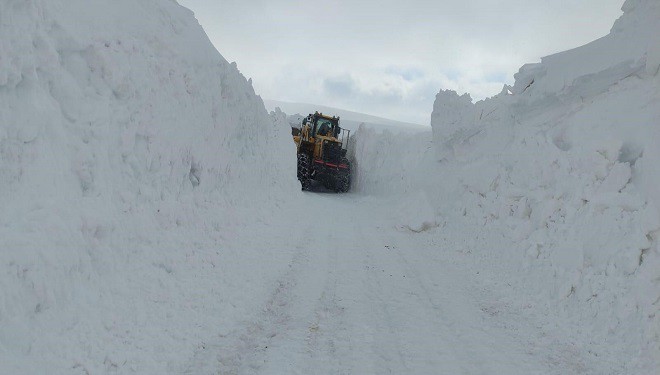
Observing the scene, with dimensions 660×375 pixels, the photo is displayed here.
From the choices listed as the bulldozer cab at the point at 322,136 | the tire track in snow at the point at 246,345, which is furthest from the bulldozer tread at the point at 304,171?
the tire track in snow at the point at 246,345

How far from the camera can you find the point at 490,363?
15.8 ft

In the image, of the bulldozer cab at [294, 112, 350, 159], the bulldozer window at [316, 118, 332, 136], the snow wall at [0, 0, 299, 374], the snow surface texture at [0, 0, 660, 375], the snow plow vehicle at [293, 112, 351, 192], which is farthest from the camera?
the bulldozer window at [316, 118, 332, 136]

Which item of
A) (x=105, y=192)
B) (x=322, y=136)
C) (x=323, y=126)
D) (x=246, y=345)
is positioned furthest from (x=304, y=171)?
(x=246, y=345)

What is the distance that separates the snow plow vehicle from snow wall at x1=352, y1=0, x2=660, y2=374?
7411 millimetres

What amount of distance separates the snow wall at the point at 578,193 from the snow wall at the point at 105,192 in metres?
4.25

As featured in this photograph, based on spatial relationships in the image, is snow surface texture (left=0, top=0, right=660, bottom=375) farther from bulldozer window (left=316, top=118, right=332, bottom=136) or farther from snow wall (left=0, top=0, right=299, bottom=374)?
bulldozer window (left=316, top=118, right=332, bottom=136)

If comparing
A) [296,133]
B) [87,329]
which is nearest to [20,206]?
[87,329]

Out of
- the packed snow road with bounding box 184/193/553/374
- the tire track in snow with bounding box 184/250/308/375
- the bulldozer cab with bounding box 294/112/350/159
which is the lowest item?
the tire track in snow with bounding box 184/250/308/375

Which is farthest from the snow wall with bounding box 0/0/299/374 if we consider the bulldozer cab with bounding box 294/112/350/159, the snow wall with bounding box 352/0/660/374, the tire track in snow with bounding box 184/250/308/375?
the bulldozer cab with bounding box 294/112/350/159

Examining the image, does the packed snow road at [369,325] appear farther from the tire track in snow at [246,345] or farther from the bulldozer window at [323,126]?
the bulldozer window at [323,126]

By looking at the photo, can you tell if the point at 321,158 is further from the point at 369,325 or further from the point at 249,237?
the point at 369,325

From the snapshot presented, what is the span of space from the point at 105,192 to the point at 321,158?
49.4ft

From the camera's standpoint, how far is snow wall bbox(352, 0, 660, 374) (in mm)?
5508

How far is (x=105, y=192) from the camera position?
517 centimetres
